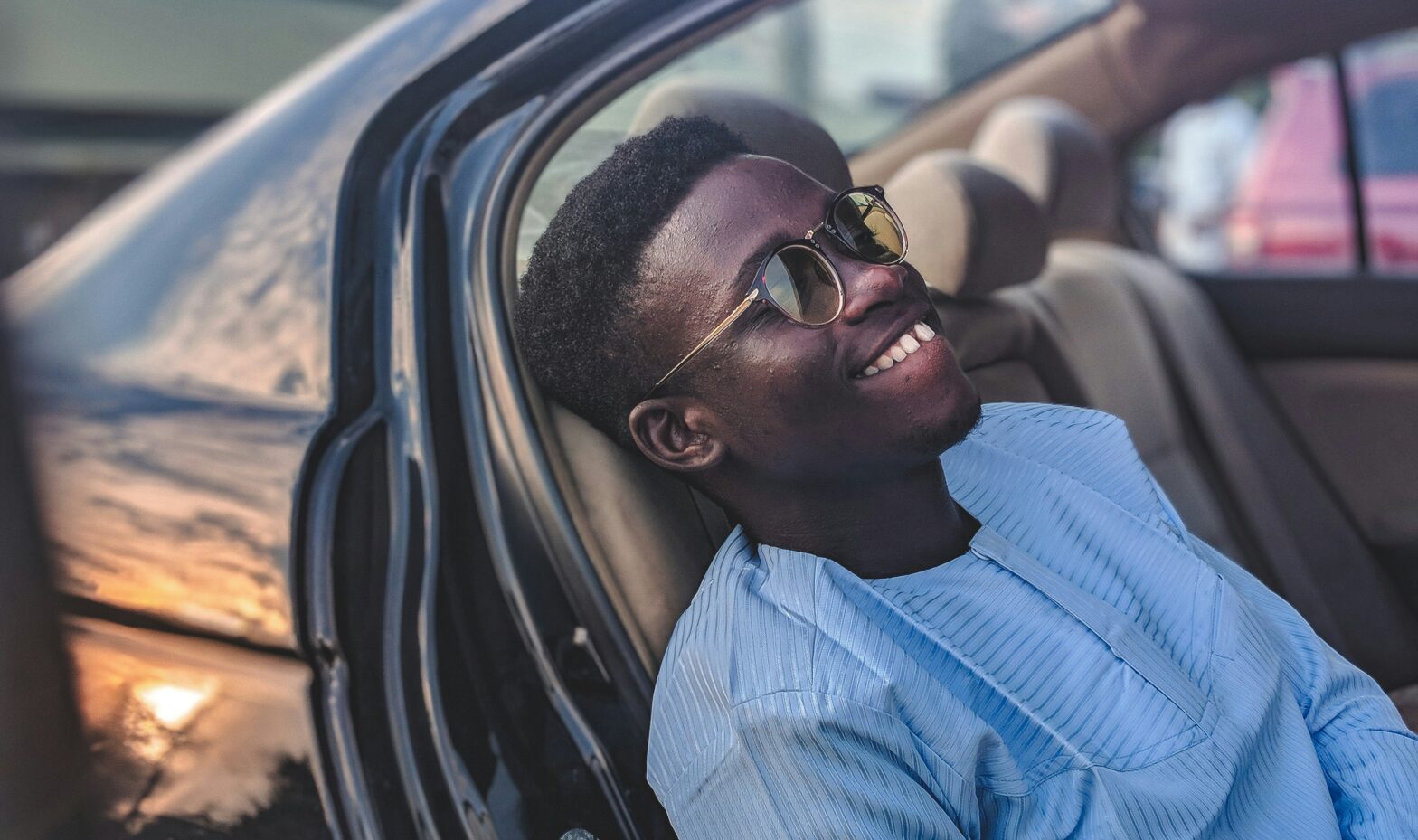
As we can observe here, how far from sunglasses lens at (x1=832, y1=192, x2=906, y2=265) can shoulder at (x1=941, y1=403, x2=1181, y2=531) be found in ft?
0.94

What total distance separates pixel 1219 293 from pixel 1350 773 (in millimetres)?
1918

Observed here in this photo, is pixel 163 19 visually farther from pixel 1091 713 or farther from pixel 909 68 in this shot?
pixel 1091 713

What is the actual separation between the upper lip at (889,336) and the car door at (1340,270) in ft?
6.21

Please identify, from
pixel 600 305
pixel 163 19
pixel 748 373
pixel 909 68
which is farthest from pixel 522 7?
pixel 163 19

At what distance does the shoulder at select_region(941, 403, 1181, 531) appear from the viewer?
1.53 metres

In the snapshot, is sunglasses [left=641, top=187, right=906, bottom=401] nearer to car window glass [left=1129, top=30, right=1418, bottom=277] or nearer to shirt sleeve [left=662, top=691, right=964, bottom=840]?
shirt sleeve [left=662, top=691, right=964, bottom=840]

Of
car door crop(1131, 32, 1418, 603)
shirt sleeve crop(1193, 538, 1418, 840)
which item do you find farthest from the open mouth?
car door crop(1131, 32, 1418, 603)

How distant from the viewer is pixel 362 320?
1.34 metres

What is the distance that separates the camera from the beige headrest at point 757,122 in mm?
1431

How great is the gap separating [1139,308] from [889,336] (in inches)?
63.0

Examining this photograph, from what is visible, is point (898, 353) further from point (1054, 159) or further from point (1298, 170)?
point (1298, 170)

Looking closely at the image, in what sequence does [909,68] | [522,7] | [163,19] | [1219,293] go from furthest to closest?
[163,19]
[909,68]
[1219,293]
[522,7]

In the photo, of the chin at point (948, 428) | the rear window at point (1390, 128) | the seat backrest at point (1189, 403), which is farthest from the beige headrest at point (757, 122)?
the rear window at point (1390, 128)

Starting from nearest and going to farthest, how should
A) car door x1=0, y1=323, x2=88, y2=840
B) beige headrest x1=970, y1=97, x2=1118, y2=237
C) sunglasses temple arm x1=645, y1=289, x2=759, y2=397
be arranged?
car door x1=0, y1=323, x2=88, y2=840 < sunglasses temple arm x1=645, y1=289, x2=759, y2=397 < beige headrest x1=970, y1=97, x2=1118, y2=237
